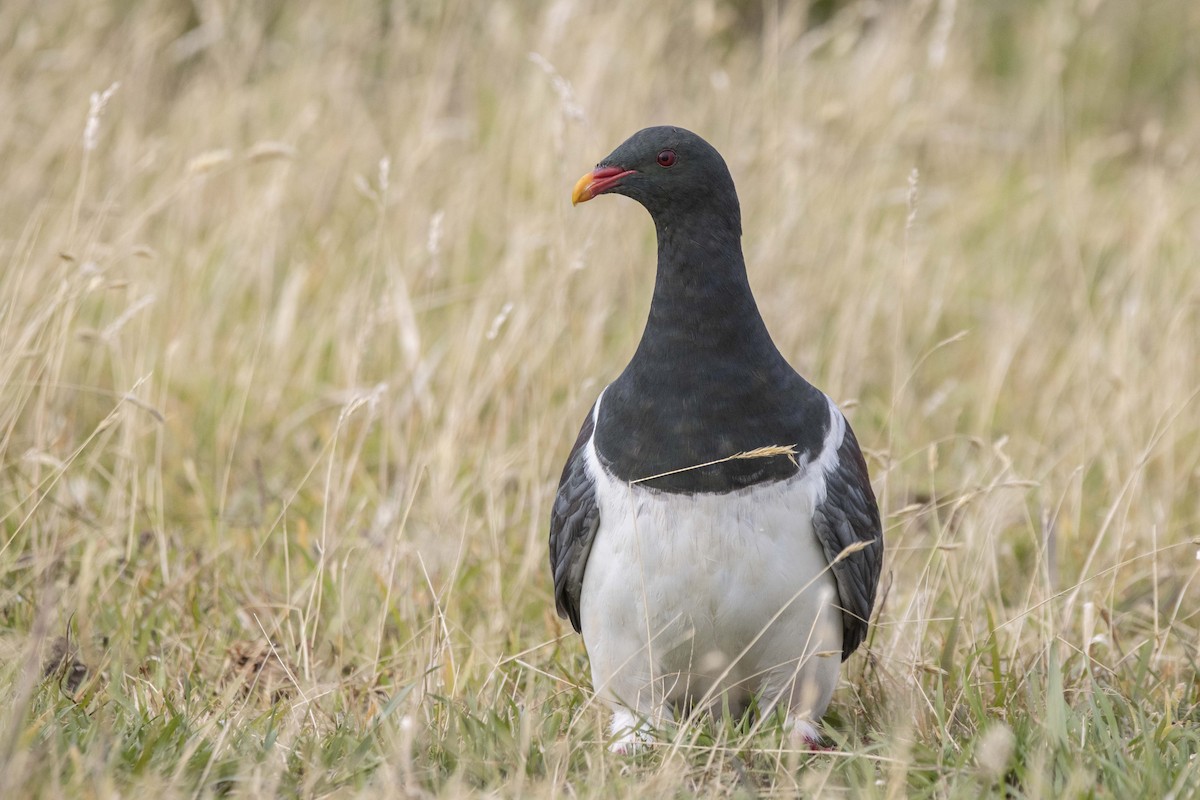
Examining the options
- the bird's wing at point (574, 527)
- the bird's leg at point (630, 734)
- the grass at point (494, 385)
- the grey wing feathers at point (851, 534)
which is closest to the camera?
the grass at point (494, 385)

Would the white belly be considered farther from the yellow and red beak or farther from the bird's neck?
the yellow and red beak

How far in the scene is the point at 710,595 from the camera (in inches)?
133

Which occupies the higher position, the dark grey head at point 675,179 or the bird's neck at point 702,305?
the dark grey head at point 675,179

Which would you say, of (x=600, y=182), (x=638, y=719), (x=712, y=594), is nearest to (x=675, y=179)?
(x=600, y=182)

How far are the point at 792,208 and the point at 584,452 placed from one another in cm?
242

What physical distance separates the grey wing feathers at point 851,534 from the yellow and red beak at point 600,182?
87 centimetres

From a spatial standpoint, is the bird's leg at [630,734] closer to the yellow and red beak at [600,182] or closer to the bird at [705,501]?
the bird at [705,501]

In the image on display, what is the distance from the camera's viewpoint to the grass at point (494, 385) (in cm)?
320

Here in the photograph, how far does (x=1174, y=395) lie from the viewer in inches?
204

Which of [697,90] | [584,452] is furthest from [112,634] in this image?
[697,90]

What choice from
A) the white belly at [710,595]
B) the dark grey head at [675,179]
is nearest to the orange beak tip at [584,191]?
the dark grey head at [675,179]

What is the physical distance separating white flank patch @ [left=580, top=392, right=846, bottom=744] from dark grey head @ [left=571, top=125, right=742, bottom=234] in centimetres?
55

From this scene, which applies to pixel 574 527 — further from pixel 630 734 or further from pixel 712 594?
pixel 630 734

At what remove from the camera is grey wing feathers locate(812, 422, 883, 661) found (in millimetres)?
3439
